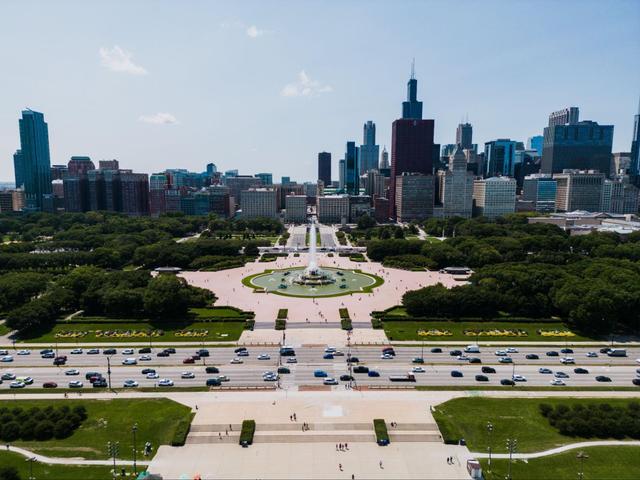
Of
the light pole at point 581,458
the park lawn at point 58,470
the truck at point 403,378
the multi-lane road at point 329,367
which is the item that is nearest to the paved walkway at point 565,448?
the light pole at point 581,458

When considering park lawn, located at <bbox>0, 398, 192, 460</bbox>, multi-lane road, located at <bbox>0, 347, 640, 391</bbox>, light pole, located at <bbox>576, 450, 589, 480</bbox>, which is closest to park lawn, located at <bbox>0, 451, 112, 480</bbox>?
park lawn, located at <bbox>0, 398, 192, 460</bbox>

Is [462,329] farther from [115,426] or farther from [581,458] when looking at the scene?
[115,426]

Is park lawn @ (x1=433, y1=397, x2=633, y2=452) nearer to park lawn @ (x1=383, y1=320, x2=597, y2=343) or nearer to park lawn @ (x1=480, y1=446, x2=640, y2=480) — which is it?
park lawn @ (x1=480, y1=446, x2=640, y2=480)

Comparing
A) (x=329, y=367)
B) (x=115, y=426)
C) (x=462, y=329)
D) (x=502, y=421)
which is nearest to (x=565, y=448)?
(x=502, y=421)

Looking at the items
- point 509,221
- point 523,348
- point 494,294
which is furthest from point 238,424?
point 509,221

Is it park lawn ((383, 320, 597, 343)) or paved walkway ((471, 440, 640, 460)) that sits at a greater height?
park lawn ((383, 320, 597, 343))

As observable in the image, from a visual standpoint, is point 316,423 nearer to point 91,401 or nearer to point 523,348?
point 91,401
